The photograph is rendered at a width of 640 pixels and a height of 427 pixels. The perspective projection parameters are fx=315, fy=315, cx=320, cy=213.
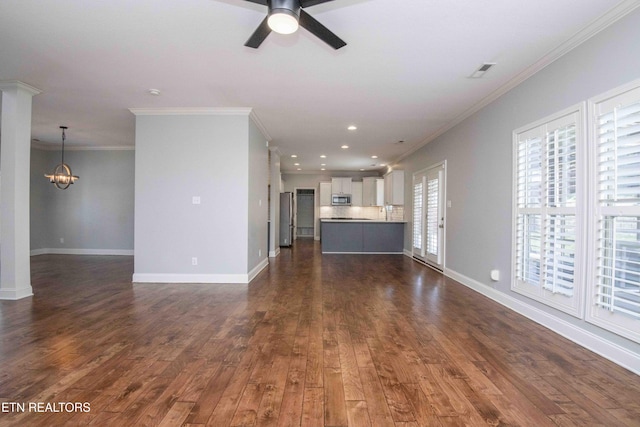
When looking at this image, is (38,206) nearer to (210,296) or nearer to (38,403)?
(210,296)

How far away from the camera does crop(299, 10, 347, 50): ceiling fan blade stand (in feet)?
6.65

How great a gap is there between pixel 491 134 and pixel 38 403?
16.6 ft

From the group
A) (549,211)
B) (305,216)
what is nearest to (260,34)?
(549,211)

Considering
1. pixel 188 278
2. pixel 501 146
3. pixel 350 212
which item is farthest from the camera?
pixel 350 212

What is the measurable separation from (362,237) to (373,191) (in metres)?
2.65

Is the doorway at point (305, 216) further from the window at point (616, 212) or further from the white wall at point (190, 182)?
the window at point (616, 212)

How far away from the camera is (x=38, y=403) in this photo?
1.81 metres

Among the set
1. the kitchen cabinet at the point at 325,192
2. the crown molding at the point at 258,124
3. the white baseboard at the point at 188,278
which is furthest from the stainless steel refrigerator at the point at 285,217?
the white baseboard at the point at 188,278

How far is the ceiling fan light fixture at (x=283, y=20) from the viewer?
1.90m

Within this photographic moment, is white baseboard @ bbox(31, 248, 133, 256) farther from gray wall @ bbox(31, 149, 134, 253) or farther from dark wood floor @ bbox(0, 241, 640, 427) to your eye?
dark wood floor @ bbox(0, 241, 640, 427)

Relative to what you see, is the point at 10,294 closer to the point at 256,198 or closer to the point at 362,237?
the point at 256,198

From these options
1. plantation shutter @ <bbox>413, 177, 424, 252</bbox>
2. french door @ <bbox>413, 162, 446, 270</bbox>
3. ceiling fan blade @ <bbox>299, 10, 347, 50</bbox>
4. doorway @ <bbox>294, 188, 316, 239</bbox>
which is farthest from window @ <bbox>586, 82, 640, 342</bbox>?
doorway @ <bbox>294, 188, 316, 239</bbox>

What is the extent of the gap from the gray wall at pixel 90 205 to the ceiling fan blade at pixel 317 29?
23.9 feet

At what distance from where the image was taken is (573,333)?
2762 millimetres
